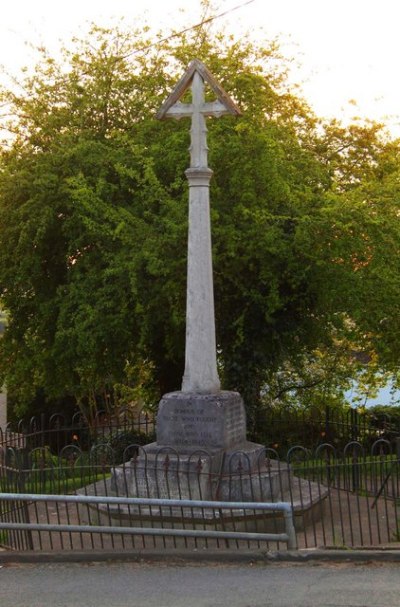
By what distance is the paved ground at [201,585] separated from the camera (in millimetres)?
7281

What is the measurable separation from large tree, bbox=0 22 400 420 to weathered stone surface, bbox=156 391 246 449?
4.70m

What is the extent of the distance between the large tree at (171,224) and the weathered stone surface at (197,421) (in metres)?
4.70

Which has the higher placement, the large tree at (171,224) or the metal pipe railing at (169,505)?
the large tree at (171,224)

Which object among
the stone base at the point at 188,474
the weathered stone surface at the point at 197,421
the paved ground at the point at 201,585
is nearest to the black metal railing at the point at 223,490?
the stone base at the point at 188,474

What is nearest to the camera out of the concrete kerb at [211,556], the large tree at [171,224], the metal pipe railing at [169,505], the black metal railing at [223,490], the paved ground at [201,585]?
the paved ground at [201,585]

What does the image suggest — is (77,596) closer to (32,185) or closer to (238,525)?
(238,525)

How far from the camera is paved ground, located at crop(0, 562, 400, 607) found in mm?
7281

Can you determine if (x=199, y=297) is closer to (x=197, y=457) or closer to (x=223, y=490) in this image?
(x=197, y=457)

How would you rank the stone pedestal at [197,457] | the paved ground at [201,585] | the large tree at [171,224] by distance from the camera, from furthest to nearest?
1. the large tree at [171,224]
2. the stone pedestal at [197,457]
3. the paved ground at [201,585]

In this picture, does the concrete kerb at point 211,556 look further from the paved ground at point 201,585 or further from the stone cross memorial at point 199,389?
the stone cross memorial at point 199,389

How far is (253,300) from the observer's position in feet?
53.9

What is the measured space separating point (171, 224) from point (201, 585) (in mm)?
8648

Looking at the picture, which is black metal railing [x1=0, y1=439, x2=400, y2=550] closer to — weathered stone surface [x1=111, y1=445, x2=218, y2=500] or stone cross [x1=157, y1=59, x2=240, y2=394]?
weathered stone surface [x1=111, y1=445, x2=218, y2=500]

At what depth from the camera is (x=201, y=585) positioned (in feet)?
25.4
